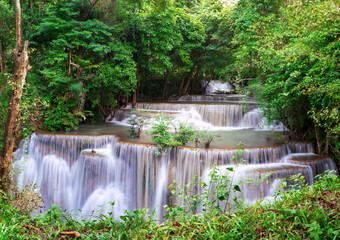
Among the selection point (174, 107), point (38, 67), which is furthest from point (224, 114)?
point (38, 67)

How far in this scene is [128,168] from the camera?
27.1ft

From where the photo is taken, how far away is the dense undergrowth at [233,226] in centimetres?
265

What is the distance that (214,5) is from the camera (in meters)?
17.9

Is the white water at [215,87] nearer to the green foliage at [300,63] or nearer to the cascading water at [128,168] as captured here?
the green foliage at [300,63]

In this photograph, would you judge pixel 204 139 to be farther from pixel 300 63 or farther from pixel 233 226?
pixel 233 226

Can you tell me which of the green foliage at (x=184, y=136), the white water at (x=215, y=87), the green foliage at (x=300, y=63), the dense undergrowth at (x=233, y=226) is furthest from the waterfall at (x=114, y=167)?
the white water at (x=215, y=87)

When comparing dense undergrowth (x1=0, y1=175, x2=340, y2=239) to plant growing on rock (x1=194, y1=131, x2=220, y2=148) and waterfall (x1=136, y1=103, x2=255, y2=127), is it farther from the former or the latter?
waterfall (x1=136, y1=103, x2=255, y2=127)

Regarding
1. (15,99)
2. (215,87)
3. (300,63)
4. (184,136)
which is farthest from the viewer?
(215,87)

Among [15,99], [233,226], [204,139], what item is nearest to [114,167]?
[204,139]

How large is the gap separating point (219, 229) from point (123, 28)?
12.1 m

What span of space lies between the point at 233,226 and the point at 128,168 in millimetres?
5899

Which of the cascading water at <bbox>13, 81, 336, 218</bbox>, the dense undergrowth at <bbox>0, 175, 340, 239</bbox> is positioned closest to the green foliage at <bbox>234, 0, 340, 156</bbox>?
the cascading water at <bbox>13, 81, 336, 218</bbox>

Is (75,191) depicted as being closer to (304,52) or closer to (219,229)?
(219,229)

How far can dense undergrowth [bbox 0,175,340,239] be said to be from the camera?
8.68 feet
